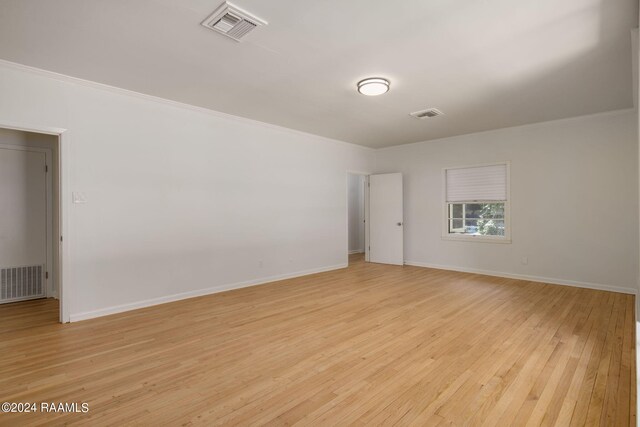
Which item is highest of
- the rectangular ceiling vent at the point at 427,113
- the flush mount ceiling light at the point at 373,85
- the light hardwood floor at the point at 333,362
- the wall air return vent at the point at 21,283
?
the rectangular ceiling vent at the point at 427,113

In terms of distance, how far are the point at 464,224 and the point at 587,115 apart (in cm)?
261

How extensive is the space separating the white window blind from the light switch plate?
241 inches

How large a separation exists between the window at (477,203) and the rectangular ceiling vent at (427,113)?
1897 mm

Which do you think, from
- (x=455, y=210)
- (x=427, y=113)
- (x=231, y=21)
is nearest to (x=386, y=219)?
(x=455, y=210)

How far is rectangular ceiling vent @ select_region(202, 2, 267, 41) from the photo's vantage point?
241 centimetres

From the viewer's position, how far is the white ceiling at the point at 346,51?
243 cm

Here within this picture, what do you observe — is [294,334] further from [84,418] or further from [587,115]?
[587,115]

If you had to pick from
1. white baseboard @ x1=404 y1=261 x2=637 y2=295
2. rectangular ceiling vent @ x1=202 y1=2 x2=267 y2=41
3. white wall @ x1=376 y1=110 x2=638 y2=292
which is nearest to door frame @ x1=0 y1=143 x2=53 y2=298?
rectangular ceiling vent @ x1=202 y1=2 x2=267 y2=41

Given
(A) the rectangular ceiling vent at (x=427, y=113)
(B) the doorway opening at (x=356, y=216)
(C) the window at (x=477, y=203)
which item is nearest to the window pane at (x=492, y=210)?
(C) the window at (x=477, y=203)

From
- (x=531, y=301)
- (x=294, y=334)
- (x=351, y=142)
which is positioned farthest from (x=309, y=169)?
(x=531, y=301)

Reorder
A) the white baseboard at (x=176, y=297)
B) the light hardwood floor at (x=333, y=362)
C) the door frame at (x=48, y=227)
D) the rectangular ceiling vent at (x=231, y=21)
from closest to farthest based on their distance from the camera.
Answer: the light hardwood floor at (x=333, y=362) → the rectangular ceiling vent at (x=231, y=21) → the white baseboard at (x=176, y=297) → the door frame at (x=48, y=227)

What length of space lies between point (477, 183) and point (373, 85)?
12.1 feet

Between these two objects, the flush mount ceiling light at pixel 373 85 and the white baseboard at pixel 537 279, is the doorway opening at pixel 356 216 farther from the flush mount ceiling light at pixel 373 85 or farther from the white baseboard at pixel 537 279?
the flush mount ceiling light at pixel 373 85

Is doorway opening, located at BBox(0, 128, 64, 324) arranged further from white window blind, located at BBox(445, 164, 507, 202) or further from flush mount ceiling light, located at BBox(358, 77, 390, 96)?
white window blind, located at BBox(445, 164, 507, 202)
